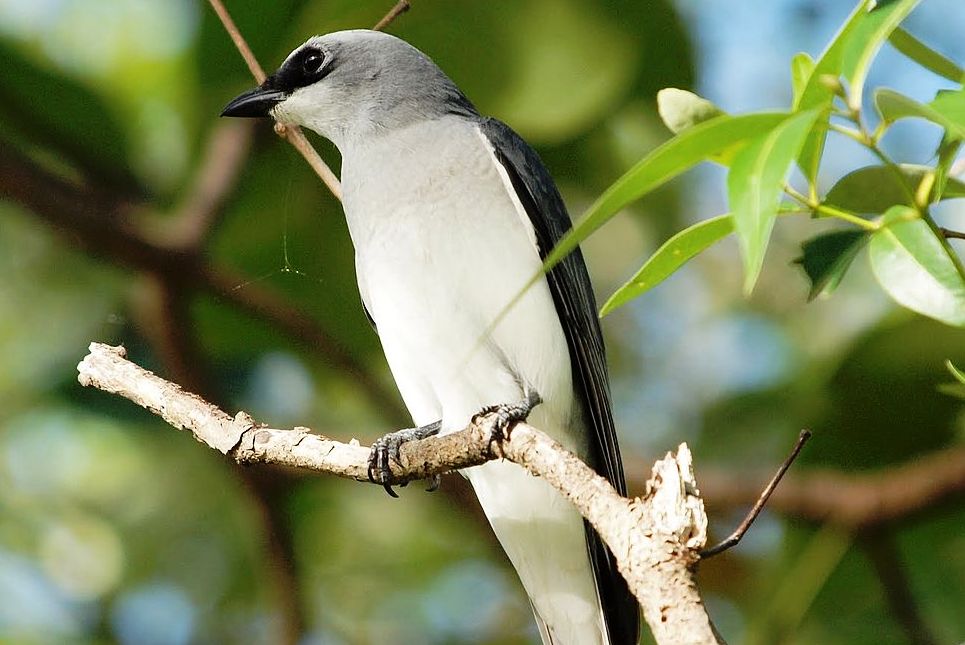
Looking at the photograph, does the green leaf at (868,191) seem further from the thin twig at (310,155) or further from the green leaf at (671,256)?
the thin twig at (310,155)

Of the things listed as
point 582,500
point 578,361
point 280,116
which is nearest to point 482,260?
point 578,361

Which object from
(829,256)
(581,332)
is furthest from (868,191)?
(581,332)

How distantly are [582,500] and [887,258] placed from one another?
646 mm

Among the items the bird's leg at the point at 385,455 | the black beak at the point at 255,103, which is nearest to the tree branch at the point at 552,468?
the bird's leg at the point at 385,455

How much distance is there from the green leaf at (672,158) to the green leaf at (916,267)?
1.38 feet

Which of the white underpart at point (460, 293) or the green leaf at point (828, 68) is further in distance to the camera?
the white underpart at point (460, 293)

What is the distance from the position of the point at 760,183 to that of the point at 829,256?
2.19 ft

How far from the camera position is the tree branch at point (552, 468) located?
72.6 inches

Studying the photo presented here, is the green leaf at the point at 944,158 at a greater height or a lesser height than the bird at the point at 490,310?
greater

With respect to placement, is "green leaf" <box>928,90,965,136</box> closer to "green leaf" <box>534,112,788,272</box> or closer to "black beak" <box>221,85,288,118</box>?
"green leaf" <box>534,112,788,272</box>

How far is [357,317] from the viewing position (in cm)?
532

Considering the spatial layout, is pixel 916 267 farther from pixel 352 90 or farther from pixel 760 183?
pixel 352 90

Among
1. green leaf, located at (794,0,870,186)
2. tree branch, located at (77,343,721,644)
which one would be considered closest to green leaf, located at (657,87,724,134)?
green leaf, located at (794,0,870,186)

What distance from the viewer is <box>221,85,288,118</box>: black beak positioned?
3902 mm
